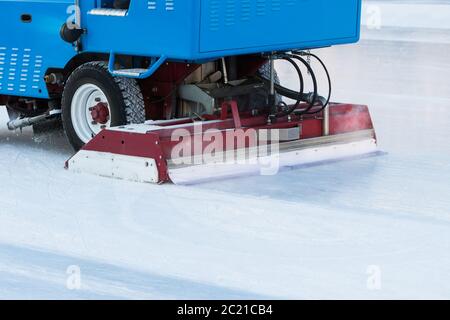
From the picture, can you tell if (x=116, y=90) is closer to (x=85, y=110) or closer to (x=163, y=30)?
(x=85, y=110)

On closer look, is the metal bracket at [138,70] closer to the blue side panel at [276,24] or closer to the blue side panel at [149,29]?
the blue side panel at [149,29]

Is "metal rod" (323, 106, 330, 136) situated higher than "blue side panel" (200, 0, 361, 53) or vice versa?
"blue side panel" (200, 0, 361, 53)

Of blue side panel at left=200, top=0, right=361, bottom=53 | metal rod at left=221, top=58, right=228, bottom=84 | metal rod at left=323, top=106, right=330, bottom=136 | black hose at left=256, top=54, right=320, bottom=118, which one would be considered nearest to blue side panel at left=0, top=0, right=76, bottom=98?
metal rod at left=221, top=58, right=228, bottom=84

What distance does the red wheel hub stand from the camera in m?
6.66

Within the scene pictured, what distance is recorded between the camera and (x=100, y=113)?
21.9ft

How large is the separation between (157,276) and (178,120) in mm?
2200

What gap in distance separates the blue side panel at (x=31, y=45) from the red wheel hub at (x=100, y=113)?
1.25ft

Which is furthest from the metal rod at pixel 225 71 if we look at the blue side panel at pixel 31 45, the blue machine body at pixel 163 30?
the blue side panel at pixel 31 45

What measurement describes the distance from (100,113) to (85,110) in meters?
0.18

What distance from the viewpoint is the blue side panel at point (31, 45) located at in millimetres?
6867

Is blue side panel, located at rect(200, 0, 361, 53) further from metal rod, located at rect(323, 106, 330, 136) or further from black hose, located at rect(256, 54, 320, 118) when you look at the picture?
metal rod, located at rect(323, 106, 330, 136)

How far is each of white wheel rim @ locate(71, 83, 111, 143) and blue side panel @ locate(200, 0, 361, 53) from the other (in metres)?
0.86

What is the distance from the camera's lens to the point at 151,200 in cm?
561
